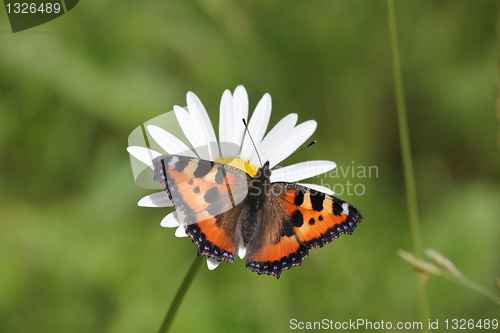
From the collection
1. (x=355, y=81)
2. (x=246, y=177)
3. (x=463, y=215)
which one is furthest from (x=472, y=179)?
(x=246, y=177)

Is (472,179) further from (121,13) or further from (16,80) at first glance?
(16,80)

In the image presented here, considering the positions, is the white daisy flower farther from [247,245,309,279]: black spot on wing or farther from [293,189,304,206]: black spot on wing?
[247,245,309,279]: black spot on wing

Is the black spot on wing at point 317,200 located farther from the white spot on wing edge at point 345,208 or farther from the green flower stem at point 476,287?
the green flower stem at point 476,287

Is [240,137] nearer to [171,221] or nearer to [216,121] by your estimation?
[171,221]

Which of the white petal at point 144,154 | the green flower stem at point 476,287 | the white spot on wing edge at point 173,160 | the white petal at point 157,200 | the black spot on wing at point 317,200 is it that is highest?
the white petal at point 144,154

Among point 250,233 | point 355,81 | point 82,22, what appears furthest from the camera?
point 355,81

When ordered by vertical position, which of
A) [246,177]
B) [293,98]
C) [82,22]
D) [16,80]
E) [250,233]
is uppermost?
[82,22]

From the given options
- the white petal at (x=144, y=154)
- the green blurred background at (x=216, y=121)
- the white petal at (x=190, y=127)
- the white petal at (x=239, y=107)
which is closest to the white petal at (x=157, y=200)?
the white petal at (x=144, y=154)

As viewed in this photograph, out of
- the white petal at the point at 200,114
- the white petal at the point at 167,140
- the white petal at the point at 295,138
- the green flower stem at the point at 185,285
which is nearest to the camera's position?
the green flower stem at the point at 185,285

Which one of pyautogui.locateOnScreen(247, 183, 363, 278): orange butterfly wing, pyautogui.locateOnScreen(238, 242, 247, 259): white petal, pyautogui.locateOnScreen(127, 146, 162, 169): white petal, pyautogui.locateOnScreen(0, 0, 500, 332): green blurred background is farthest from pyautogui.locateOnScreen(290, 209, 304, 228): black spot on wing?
pyautogui.locateOnScreen(0, 0, 500, 332): green blurred background
